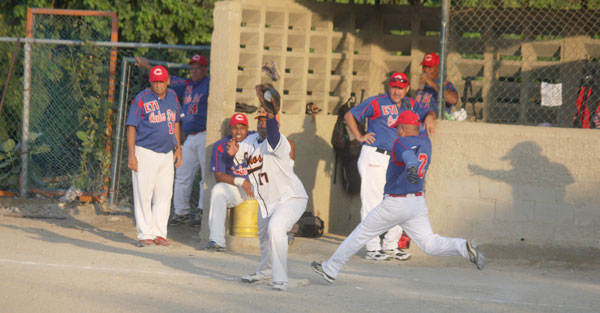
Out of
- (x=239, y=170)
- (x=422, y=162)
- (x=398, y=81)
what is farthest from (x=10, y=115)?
(x=422, y=162)

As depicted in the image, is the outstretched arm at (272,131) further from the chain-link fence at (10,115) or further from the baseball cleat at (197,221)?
the chain-link fence at (10,115)

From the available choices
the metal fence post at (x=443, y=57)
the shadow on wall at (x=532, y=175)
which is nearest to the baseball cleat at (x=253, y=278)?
the shadow on wall at (x=532, y=175)

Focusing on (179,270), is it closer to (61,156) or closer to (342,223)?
(342,223)

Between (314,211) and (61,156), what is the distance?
13.8 ft

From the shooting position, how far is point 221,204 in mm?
9914

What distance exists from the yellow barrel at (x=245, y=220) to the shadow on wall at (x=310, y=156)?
1.46 m

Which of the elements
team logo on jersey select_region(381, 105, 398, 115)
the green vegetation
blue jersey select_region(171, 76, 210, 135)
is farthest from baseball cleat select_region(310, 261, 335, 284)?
the green vegetation

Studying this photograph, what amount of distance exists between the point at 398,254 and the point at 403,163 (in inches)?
86.7

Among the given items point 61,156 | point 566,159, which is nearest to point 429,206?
point 566,159

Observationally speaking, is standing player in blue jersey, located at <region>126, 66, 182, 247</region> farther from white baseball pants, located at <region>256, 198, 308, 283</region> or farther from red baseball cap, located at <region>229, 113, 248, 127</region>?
white baseball pants, located at <region>256, 198, 308, 283</region>

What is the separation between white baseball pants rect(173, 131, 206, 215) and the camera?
36.6ft

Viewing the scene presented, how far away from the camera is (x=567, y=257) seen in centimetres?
936

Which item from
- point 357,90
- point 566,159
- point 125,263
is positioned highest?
point 357,90

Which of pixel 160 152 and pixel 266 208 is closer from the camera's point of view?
pixel 266 208
